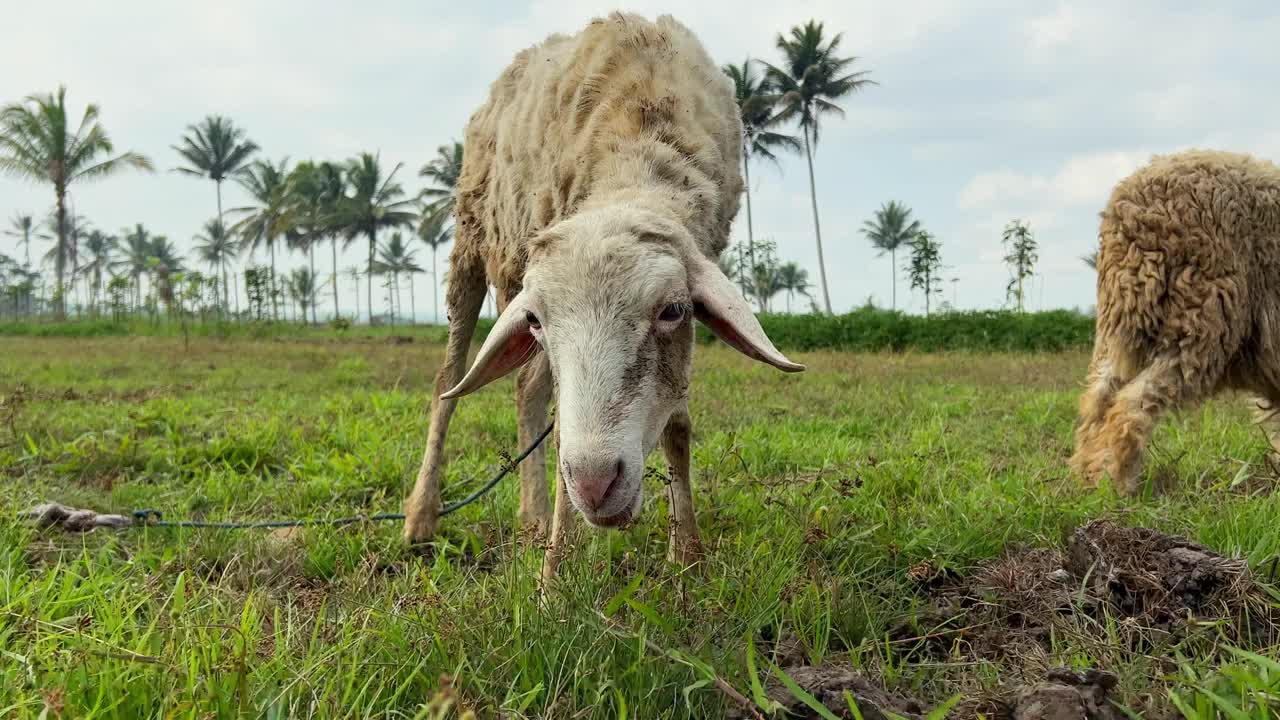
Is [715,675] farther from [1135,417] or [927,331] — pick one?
[927,331]

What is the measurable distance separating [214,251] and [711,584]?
236 ft

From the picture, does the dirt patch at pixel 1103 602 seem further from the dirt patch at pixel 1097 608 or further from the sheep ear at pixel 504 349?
the sheep ear at pixel 504 349

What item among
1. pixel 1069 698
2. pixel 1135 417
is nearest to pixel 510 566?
pixel 1069 698

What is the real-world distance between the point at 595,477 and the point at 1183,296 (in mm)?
3356

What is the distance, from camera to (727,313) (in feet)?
6.75

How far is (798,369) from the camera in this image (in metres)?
1.95

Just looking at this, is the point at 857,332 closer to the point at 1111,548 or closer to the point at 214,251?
the point at 1111,548

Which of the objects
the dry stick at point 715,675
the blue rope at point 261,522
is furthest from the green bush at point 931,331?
the dry stick at point 715,675

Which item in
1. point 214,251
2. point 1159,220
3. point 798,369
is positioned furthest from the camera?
point 214,251

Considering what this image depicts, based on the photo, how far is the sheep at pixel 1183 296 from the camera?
3.67 meters

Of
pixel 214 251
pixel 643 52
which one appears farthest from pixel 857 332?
pixel 214 251

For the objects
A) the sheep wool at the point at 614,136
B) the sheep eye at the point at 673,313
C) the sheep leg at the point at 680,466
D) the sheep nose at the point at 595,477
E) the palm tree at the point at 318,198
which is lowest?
the sheep leg at the point at 680,466

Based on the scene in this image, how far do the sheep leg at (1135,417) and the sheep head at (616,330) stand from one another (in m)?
2.46

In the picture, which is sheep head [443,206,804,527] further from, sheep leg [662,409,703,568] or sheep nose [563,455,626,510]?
sheep leg [662,409,703,568]
